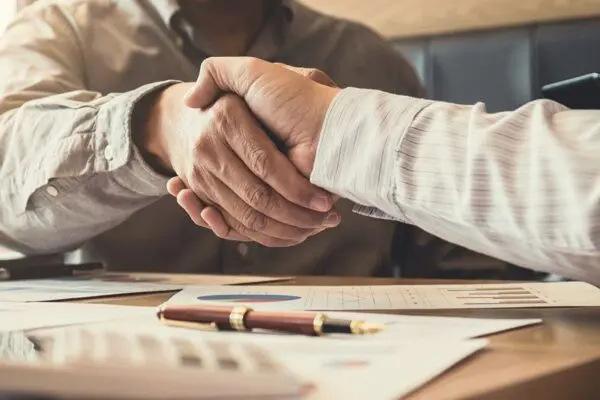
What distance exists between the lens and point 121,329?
1.44ft

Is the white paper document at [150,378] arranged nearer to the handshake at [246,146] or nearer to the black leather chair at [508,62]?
the handshake at [246,146]

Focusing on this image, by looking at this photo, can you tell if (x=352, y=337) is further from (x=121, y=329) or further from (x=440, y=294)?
(x=440, y=294)

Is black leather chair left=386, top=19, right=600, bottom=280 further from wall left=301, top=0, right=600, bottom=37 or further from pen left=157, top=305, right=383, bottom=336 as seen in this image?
pen left=157, top=305, right=383, bottom=336

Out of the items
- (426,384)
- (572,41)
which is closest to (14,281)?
(426,384)

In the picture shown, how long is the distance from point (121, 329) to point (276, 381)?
210 mm

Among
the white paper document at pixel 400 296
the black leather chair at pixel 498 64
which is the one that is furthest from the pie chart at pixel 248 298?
the black leather chair at pixel 498 64

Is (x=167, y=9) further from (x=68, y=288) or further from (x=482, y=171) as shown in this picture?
(x=482, y=171)

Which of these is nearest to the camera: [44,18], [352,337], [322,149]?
[352,337]

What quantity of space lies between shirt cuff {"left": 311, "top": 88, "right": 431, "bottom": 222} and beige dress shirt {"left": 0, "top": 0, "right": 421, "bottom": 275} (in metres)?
0.25

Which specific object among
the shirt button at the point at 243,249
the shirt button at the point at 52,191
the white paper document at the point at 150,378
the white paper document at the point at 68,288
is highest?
the white paper document at the point at 150,378

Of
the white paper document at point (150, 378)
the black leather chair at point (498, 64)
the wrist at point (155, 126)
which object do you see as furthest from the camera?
the black leather chair at point (498, 64)

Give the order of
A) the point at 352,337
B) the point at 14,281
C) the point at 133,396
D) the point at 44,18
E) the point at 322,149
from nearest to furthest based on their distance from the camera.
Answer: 1. the point at 133,396
2. the point at 352,337
3. the point at 322,149
4. the point at 14,281
5. the point at 44,18

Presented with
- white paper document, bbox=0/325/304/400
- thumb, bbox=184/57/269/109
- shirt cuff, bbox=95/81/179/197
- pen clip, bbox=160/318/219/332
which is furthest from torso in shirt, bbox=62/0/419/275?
white paper document, bbox=0/325/304/400

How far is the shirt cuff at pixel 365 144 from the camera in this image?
1.69 feet
